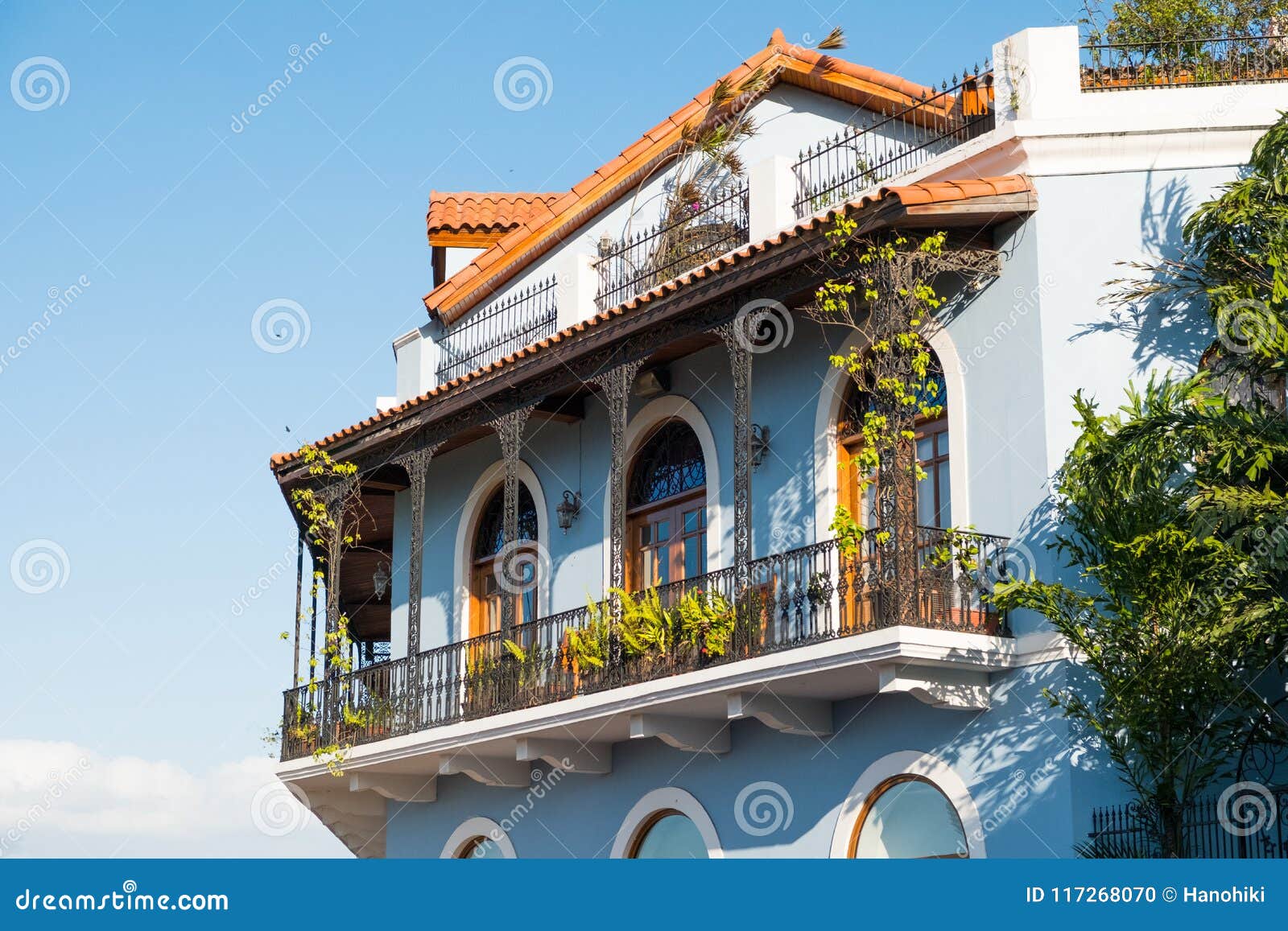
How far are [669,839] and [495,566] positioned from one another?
4295 mm

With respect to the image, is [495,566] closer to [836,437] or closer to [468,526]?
[468,526]

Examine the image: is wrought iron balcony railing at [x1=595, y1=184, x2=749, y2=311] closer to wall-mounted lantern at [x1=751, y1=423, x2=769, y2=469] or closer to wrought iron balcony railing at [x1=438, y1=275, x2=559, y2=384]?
wrought iron balcony railing at [x1=438, y1=275, x2=559, y2=384]

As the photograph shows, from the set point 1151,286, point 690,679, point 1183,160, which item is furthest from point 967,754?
point 1183,160

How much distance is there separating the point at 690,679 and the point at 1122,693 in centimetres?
371

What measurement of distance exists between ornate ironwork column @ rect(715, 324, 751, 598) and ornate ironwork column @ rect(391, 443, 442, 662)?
14.1ft

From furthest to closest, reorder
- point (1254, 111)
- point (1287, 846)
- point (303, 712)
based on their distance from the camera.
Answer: point (303, 712) → point (1254, 111) → point (1287, 846)

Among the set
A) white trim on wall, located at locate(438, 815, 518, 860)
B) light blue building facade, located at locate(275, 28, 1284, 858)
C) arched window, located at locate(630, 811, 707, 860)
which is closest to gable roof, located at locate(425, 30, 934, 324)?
light blue building facade, located at locate(275, 28, 1284, 858)

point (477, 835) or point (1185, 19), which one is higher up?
point (1185, 19)

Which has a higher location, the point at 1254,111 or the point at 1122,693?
the point at 1254,111

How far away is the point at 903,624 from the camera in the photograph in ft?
42.5

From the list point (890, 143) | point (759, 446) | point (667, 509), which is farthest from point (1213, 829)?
point (890, 143)

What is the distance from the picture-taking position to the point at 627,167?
63.4 ft

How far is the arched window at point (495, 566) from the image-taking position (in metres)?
18.7

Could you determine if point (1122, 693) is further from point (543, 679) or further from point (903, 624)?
point (543, 679)
